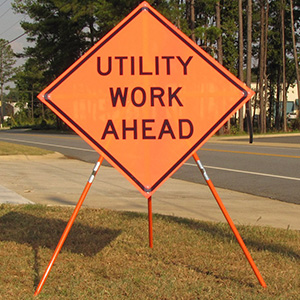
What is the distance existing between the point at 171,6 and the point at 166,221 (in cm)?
3272

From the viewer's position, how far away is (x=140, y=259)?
5195 millimetres

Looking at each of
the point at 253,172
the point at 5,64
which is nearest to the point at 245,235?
the point at 253,172

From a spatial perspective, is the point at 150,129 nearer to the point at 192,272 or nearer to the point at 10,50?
the point at 192,272

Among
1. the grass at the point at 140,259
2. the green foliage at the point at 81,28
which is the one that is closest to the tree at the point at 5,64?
the green foliage at the point at 81,28

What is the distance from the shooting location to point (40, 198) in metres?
9.32

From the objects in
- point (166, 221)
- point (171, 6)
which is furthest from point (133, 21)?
point (171, 6)

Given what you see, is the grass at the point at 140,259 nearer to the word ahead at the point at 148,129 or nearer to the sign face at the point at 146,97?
the sign face at the point at 146,97

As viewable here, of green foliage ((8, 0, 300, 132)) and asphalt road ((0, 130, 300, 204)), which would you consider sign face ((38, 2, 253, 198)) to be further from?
green foliage ((8, 0, 300, 132))

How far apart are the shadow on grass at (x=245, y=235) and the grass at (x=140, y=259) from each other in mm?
10

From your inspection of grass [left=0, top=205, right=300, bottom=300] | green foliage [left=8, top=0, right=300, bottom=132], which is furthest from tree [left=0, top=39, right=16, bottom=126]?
grass [left=0, top=205, right=300, bottom=300]

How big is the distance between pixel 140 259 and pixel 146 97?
158 cm

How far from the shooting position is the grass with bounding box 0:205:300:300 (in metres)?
4.32

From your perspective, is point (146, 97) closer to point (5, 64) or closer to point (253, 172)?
point (253, 172)

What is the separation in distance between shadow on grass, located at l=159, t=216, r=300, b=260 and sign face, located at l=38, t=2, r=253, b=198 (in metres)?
1.65
